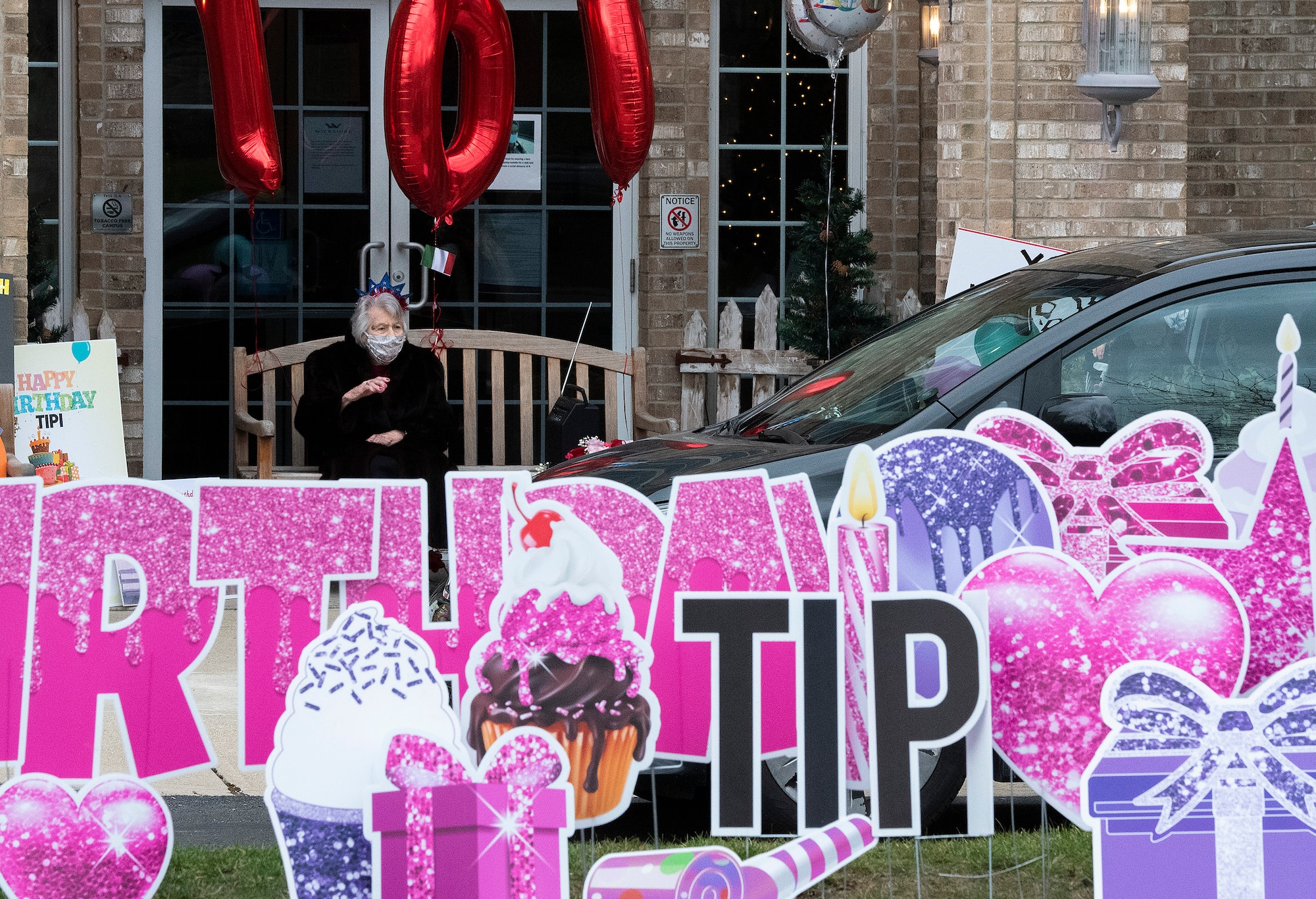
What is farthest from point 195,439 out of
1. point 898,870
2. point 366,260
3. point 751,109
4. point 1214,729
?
point 1214,729

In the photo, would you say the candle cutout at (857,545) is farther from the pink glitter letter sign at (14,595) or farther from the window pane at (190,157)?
the window pane at (190,157)

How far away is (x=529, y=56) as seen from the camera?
329 inches

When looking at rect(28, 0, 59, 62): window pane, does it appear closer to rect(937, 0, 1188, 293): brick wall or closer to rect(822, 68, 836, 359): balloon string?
rect(822, 68, 836, 359): balloon string

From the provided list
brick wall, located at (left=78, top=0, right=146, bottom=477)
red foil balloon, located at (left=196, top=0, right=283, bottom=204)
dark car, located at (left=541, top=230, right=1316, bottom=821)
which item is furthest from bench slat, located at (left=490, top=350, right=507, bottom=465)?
dark car, located at (left=541, top=230, right=1316, bottom=821)

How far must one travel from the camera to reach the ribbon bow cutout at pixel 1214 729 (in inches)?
103

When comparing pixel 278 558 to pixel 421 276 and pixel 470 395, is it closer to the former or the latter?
pixel 470 395

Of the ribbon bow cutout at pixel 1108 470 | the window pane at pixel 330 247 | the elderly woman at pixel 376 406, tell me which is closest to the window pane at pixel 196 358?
the window pane at pixel 330 247

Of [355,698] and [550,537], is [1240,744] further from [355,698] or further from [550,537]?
[355,698]

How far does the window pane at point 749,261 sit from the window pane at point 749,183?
94 mm

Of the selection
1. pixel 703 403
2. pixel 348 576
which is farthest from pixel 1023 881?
pixel 703 403

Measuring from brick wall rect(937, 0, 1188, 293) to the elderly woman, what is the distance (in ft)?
7.77

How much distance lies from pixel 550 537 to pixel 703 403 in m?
5.63

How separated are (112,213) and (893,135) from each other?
4302 millimetres

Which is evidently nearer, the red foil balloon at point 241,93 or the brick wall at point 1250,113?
the red foil balloon at point 241,93
